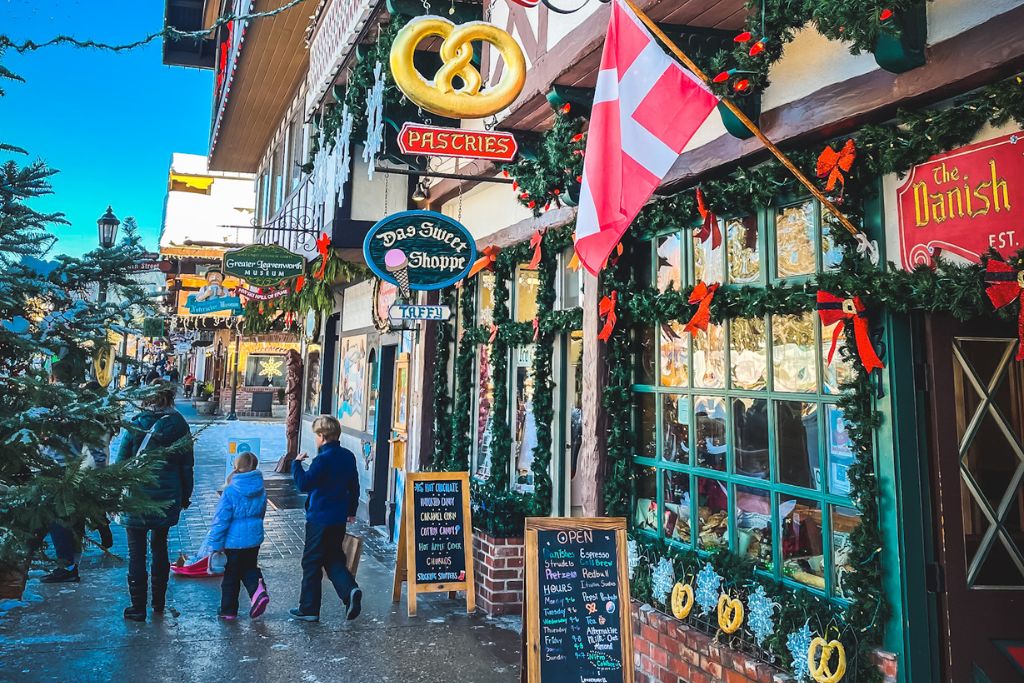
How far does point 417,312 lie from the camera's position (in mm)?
7328

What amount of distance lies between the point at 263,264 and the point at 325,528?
5.97 meters

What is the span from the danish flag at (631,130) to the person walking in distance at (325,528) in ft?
11.3

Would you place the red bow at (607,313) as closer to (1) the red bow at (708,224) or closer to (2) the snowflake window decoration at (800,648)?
(1) the red bow at (708,224)

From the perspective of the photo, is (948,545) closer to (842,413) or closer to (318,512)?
(842,413)

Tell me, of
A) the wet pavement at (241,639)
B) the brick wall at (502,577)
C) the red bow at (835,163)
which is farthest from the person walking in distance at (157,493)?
the red bow at (835,163)

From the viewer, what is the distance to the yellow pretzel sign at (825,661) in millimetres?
3312

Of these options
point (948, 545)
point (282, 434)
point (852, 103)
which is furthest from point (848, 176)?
point (282, 434)

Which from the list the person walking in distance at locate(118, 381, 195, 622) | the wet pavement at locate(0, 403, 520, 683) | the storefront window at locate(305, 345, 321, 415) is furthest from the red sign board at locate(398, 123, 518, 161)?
the storefront window at locate(305, 345, 321, 415)

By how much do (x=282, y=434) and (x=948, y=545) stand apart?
21504 millimetres

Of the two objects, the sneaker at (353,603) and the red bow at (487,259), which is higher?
the red bow at (487,259)

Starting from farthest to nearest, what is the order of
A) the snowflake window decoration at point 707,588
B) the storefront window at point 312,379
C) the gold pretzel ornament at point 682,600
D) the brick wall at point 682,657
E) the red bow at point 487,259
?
the storefront window at point 312,379 → the red bow at point 487,259 → the gold pretzel ornament at point 682,600 → the snowflake window decoration at point 707,588 → the brick wall at point 682,657

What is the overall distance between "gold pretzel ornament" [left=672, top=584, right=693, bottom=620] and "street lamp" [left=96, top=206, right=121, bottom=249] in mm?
8440

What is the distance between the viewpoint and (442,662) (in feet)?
16.9

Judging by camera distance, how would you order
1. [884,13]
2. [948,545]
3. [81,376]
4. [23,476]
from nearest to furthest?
1. [884,13]
2. [948,545]
3. [23,476]
4. [81,376]
